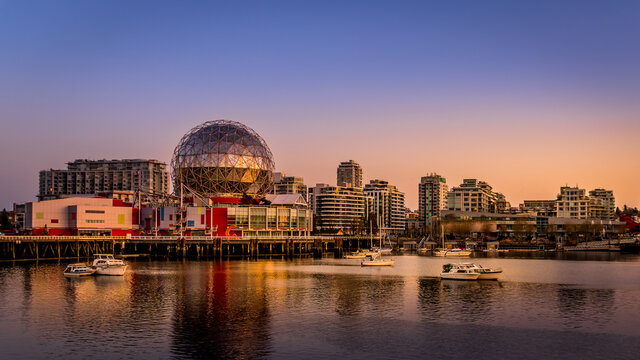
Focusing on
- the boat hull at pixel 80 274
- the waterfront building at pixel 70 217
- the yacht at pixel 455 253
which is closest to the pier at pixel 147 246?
the waterfront building at pixel 70 217

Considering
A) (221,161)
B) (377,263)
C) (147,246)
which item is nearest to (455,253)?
(377,263)

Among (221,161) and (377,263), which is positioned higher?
(221,161)

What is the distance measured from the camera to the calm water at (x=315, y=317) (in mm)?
37594

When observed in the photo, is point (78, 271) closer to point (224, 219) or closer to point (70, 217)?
A: point (70, 217)

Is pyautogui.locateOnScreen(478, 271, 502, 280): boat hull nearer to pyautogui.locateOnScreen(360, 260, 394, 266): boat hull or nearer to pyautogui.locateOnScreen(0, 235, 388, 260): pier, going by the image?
pyautogui.locateOnScreen(360, 260, 394, 266): boat hull

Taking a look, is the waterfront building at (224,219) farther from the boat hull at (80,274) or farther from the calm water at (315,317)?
the calm water at (315,317)

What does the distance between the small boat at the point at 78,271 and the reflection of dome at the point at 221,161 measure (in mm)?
68837

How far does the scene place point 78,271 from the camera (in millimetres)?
80750

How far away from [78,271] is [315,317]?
4488cm

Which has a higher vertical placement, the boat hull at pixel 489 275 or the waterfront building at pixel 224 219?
the waterfront building at pixel 224 219

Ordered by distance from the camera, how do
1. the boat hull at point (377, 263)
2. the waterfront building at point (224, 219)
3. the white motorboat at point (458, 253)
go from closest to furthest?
1. the boat hull at point (377, 263)
2. the waterfront building at point (224, 219)
3. the white motorboat at point (458, 253)

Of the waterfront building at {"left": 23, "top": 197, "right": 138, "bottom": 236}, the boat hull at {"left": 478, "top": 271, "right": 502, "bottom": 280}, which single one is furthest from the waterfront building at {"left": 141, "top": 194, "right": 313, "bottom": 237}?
the boat hull at {"left": 478, "top": 271, "right": 502, "bottom": 280}

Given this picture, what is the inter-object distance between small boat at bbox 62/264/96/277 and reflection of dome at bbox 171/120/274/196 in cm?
6884

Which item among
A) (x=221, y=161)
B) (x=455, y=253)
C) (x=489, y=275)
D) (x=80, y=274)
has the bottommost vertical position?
(x=455, y=253)
